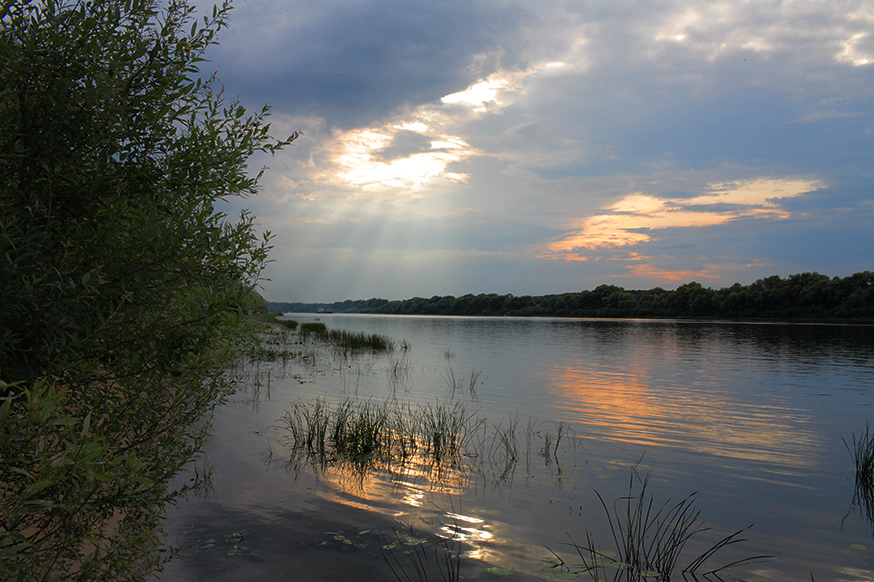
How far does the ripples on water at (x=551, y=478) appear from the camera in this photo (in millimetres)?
7445

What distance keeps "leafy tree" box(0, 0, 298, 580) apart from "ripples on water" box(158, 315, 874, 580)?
290cm

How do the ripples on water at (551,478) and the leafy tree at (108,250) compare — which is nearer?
the leafy tree at (108,250)

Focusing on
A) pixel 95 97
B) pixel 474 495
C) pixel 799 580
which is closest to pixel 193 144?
pixel 95 97

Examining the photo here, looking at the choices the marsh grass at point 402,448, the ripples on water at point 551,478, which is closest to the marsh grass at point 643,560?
the ripples on water at point 551,478

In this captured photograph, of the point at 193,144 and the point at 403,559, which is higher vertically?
the point at 193,144

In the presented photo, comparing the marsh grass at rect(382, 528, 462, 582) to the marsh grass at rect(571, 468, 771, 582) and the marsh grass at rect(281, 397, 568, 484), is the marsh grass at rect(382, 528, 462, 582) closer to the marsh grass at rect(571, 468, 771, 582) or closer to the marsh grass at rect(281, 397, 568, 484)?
the marsh grass at rect(571, 468, 771, 582)

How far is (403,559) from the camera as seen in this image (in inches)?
277

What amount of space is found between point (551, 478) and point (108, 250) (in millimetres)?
9485

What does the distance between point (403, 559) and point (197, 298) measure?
4.72 meters

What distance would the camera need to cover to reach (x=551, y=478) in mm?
10672

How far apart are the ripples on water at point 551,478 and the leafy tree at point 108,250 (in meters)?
2.90

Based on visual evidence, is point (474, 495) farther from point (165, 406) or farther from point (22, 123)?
point (22, 123)

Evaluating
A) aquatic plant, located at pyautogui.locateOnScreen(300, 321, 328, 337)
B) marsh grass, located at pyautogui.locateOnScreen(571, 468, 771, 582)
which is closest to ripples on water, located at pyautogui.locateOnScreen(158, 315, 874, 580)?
marsh grass, located at pyautogui.locateOnScreen(571, 468, 771, 582)

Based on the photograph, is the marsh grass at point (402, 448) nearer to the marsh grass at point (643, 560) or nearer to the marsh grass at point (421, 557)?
the marsh grass at point (421, 557)
